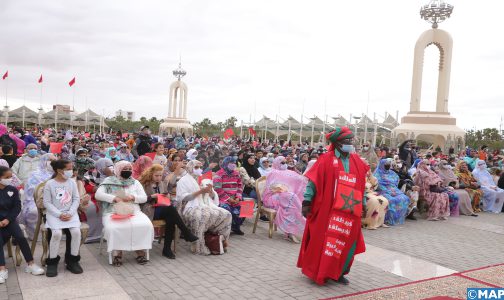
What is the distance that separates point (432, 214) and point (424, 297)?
5.56 metres

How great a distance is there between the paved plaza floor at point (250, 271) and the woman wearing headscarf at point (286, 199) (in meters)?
0.28

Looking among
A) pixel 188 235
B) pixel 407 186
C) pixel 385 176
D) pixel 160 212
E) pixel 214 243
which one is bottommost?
pixel 214 243

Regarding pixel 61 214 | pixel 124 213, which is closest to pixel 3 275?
pixel 61 214

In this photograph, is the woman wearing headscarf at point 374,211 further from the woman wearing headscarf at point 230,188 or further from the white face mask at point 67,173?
the white face mask at point 67,173

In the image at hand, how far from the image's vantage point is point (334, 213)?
4754 mm

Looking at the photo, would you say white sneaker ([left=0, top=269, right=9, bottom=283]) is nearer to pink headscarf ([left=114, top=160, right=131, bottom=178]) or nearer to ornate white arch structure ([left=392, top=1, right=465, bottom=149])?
pink headscarf ([left=114, top=160, right=131, bottom=178])

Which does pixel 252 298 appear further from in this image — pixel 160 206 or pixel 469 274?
pixel 469 274

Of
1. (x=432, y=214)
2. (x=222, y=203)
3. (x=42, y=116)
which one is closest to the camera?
(x=222, y=203)

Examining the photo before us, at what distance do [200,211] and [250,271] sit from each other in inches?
46.4

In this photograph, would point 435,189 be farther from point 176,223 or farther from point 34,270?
point 34,270

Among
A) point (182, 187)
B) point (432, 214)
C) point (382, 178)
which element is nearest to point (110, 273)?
point (182, 187)

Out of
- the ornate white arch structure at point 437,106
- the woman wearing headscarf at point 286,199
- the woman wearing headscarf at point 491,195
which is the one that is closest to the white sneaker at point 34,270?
the woman wearing headscarf at point 286,199

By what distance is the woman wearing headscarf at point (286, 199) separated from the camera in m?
6.95

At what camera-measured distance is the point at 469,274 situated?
18.1 ft
